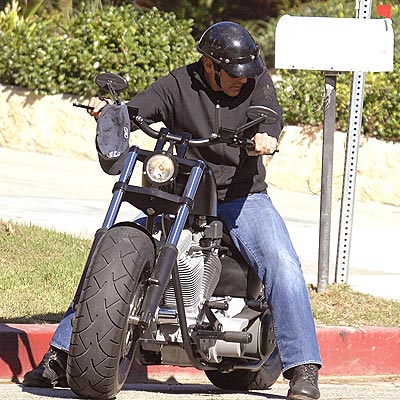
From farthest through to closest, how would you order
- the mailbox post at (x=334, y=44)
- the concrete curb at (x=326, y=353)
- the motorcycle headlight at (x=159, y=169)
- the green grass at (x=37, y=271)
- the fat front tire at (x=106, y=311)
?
the mailbox post at (x=334, y=44) < the green grass at (x=37, y=271) < the concrete curb at (x=326, y=353) < the motorcycle headlight at (x=159, y=169) < the fat front tire at (x=106, y=311)

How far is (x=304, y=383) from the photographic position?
503cm

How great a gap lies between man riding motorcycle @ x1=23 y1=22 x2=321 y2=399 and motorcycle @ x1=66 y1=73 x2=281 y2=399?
12 centimetres

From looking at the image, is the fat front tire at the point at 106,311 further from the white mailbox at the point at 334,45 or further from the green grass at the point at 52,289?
the white mailbox at the point at 334,45

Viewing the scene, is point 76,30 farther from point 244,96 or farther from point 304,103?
point 244,96

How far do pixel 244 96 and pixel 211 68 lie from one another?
20 cm

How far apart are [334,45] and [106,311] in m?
3.43

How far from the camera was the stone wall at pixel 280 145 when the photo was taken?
11.8 metres

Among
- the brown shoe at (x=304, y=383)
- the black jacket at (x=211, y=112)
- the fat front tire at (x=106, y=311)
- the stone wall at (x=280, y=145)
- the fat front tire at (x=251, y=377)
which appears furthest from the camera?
the stone wall at (x=280, y=145)

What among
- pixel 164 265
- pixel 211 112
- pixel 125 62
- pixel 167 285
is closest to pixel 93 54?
pixel 125 62

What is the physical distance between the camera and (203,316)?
4879 millimetres

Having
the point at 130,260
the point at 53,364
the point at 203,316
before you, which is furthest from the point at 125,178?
the point at 53,364

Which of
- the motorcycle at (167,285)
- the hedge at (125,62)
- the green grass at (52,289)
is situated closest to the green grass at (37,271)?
the green grass at (52,289)

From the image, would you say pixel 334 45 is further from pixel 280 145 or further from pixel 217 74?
pixel 280 145

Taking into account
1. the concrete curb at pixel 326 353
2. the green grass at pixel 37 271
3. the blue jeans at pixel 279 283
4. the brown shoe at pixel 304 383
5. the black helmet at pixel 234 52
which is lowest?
the concrete curb at pixel 326 353
